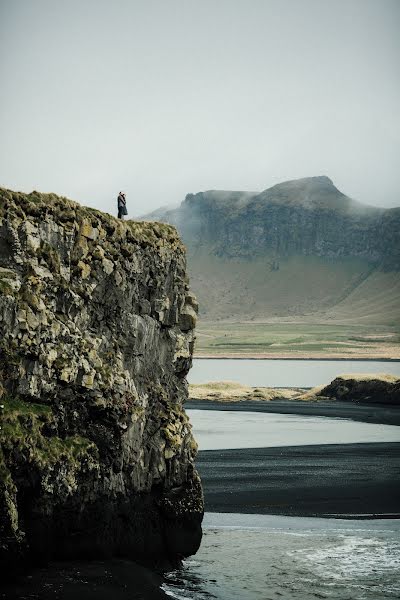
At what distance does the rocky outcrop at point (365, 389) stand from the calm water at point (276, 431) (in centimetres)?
2572

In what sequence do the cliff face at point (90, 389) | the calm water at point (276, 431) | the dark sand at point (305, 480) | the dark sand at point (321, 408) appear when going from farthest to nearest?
the dark sand at point (321, 408) < the calm water at point (276, 431) < the dark sand at point (305, 480) < the cliff face at point (90, 389)

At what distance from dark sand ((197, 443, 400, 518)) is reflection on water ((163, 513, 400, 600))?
300 cm

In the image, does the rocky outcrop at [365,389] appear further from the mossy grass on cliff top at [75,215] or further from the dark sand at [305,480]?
the mossy grass on cliff top at [75,215]

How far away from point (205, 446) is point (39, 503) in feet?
144

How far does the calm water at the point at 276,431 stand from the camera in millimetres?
77562

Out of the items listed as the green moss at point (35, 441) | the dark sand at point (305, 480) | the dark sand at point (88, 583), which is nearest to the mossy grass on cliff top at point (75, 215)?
the green moss at point (35, 441)

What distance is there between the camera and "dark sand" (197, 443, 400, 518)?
159 feet

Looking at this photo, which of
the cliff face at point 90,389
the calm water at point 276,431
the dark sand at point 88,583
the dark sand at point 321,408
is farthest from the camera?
the dark sand at point 321,408

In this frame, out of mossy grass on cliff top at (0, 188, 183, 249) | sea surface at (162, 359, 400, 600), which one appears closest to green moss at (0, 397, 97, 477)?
sea surface at (162, 359, 400, 600)

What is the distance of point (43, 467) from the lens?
1168 inches

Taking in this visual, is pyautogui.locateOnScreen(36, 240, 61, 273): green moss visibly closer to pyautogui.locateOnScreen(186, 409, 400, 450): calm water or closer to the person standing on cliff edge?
the person standing on cliff edge

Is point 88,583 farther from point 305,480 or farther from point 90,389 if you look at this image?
point 305,480

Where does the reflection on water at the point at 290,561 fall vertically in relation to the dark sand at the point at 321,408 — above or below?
above

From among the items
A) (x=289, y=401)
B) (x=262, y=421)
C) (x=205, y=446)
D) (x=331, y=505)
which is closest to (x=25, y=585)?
(x=331, y=505)
